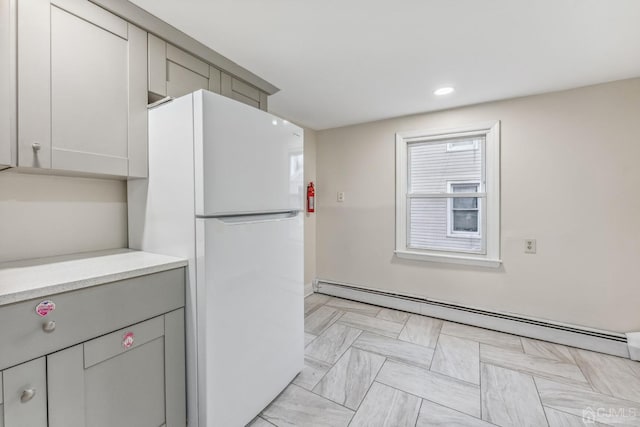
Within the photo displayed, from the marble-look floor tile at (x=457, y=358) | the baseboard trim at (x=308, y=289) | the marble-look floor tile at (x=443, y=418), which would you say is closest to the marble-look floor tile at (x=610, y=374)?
the marble-look floor tile at (x=457, y=358)

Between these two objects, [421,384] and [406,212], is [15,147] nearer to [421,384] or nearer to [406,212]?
[421,384]

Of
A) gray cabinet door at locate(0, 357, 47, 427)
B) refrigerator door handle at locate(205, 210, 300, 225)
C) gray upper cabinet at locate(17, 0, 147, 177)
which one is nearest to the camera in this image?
gray cabinet door at locate(0, 357, 47, 427)

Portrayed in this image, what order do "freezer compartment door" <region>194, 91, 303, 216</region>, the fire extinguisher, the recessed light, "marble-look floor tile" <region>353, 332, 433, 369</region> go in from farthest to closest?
the fire extinguisher < the recessed light < "marble-look floor tile" <region>353, 332, 433, 369</region> < "freezer compartment door" <region>194, 91, 303, 216</region>

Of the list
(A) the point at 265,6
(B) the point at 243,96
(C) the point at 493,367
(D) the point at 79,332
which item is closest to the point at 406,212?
(C) the point at 493,367

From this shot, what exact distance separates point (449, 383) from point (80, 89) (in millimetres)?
2634

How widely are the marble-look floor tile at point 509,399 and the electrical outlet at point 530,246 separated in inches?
40.7

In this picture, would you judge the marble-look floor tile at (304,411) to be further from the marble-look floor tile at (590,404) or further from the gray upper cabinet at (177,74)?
the gray upper cabinet at (177,74)

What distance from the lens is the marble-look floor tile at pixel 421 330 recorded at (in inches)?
89.2

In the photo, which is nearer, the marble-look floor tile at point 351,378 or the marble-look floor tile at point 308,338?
the marble-look floor tile at point 351,378

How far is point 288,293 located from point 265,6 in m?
1.57

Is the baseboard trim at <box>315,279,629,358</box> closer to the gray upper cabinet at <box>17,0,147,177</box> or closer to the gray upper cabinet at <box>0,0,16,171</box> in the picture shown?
the gray upper cabinet at <box>17,0,147,177</box>

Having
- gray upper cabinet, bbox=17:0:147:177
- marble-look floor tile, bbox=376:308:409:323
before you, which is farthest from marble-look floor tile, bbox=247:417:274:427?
marble-look floor tile, bbox=376:308:409:323

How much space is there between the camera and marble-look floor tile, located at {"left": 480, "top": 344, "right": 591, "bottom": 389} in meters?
1.77

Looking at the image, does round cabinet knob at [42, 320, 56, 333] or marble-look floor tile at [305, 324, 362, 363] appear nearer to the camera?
round cabinet knob at [42, 320, 56, 333]
